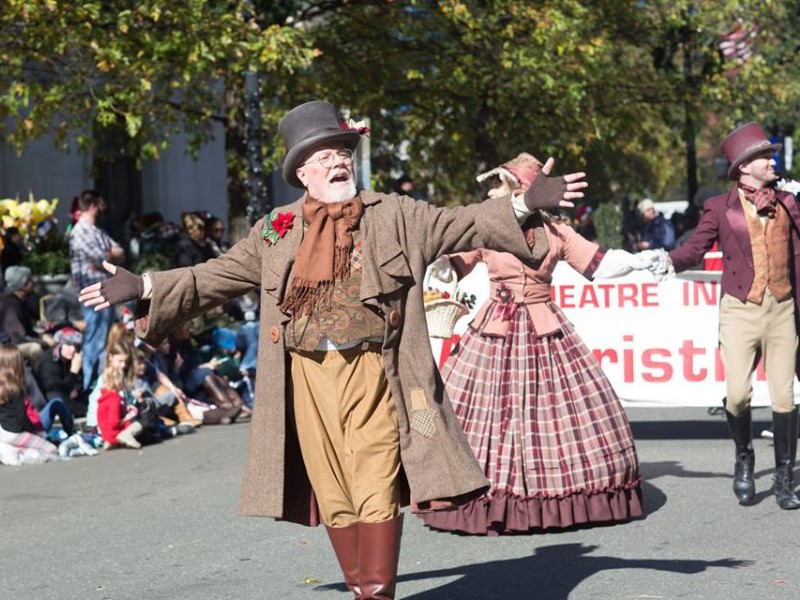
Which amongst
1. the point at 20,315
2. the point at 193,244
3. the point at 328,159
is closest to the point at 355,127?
the point at 328,159

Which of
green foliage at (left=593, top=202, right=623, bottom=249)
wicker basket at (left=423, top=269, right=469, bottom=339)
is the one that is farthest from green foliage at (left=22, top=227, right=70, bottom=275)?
green foliage at (left=593, top=202, right=623, bottom=249)

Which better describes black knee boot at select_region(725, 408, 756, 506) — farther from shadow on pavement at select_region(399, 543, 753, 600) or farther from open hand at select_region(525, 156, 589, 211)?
open hand at select_region(525, 156, 589, 211)

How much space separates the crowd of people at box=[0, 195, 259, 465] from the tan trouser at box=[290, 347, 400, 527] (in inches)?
246

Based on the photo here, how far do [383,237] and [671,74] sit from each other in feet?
66.0

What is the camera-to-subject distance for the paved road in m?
7.02

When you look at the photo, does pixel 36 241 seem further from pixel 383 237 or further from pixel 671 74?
pixel 383 237

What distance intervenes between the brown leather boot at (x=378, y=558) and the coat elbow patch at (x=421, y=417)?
0.31 m

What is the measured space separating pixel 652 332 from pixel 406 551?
4227mm

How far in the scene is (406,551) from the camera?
26.0ft

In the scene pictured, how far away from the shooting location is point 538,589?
6922 mm

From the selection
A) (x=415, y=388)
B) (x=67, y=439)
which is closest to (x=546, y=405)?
(x=415, y=388)

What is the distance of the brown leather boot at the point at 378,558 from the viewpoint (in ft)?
18.9

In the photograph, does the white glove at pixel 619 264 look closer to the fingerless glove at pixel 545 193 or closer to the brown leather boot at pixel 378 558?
the fingerless glove at pixel 545 193

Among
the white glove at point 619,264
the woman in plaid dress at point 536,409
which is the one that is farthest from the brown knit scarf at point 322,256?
the woman in plaid dress at point 536,409
